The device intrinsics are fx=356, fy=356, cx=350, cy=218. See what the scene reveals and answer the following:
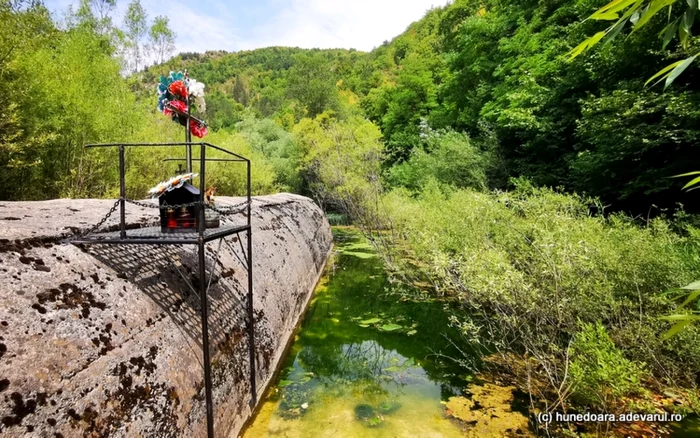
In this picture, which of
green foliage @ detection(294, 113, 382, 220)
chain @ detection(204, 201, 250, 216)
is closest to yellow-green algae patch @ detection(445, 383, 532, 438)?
chain @ detection(204, 201, 250, 216)

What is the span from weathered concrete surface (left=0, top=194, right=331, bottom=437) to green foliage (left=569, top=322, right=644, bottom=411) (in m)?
4.57

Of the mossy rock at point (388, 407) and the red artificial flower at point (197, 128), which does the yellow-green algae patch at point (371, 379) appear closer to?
the mossy rock at point (388, 407)

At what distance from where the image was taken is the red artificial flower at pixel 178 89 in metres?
4.20

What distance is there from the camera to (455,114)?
2803cm

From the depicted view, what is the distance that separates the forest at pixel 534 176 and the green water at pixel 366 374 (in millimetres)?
1041

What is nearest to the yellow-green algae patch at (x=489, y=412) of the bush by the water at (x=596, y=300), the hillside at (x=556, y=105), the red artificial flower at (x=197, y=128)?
the bush by the water at (x=596, y=300)

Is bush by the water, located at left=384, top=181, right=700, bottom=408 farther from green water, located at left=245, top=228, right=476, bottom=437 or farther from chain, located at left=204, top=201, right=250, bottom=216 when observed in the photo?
chain, located at left=204, top=201, right=250, bottom=216

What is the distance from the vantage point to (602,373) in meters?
4.21

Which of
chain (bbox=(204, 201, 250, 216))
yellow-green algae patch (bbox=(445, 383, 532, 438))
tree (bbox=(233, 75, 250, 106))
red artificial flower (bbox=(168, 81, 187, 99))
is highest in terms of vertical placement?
tree (bbox=(233, 75, 250, 106))

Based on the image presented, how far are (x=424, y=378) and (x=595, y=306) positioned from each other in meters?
3.25

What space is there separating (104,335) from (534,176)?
53.8 ft

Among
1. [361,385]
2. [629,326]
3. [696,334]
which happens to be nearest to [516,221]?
[629,326]

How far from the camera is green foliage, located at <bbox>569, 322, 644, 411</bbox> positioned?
13.8ft

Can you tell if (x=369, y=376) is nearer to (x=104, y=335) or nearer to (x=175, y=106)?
(x=104, y=335)
